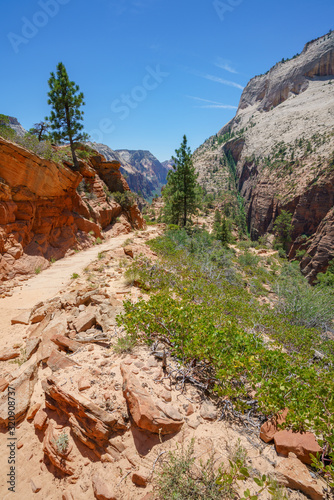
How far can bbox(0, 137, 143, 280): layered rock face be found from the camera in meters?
9.44

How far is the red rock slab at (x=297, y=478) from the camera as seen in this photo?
191 cm

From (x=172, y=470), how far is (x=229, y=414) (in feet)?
3.66

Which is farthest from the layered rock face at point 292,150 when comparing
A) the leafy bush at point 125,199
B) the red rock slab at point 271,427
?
the red rock slab at point 271,427

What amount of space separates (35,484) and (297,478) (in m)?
2.98

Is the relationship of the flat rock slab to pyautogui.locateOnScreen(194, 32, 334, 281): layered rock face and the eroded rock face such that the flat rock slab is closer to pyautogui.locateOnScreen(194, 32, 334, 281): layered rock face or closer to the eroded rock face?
the eroded rock face

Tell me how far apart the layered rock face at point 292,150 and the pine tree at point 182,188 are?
93.7ft

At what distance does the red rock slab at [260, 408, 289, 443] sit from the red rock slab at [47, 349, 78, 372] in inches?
116

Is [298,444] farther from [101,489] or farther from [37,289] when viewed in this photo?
[37,289]

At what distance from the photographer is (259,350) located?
3.18 metres

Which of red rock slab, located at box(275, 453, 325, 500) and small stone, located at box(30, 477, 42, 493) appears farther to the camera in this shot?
small stone, located at box(30, 477, 42, 493)

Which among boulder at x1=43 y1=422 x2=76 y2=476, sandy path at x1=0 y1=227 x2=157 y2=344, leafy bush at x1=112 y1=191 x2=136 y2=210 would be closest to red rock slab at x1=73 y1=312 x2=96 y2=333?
boulder at x1=43 y1=422 x2=76 y2=476

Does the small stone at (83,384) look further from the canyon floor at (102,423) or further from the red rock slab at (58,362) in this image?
the red rock slab at (58,362)

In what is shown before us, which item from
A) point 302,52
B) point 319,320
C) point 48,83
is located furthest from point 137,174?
point 319,320

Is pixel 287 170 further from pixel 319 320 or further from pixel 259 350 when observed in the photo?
pixel 259 350
